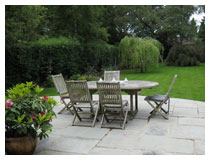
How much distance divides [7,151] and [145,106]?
4182mm

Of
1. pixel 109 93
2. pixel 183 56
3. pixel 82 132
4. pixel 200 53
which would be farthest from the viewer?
pixel 200 53

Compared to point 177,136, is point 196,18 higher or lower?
higher

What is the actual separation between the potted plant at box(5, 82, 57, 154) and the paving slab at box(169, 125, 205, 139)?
7.77 ft

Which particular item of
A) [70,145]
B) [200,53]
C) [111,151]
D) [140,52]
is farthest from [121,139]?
[200,53]

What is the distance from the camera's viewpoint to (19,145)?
3.20 m

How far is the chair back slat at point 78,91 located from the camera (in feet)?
15.6

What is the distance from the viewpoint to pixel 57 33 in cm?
1619

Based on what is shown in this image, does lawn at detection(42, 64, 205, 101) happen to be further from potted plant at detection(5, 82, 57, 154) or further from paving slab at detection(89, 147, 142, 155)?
potted plant at detection(5, 82, 57, 154)

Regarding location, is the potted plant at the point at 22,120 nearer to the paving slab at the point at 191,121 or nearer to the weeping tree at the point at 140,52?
the paving slab at the point at 191,121

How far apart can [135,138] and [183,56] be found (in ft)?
64.7

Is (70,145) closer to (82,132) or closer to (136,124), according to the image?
(82,132)
